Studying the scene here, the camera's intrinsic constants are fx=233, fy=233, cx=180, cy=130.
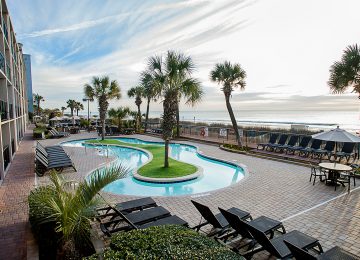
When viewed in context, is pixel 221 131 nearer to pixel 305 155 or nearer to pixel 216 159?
pixel 216 159

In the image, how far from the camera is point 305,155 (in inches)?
510

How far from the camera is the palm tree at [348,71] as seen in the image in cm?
1018

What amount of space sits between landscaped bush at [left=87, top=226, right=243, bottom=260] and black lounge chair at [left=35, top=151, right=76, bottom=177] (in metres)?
8.36

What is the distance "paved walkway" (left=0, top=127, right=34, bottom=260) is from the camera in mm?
4539

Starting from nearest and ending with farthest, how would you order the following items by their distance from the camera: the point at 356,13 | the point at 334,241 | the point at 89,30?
the point at 334,241
the point at 356,13
the point at 89,30

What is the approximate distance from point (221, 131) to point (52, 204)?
16422 mm

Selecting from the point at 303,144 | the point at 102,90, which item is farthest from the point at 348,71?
the point at 102,90

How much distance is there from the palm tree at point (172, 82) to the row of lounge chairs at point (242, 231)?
17.7 ft

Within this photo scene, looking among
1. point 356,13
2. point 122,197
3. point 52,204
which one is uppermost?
point 356,13

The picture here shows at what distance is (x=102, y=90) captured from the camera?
68.5ft

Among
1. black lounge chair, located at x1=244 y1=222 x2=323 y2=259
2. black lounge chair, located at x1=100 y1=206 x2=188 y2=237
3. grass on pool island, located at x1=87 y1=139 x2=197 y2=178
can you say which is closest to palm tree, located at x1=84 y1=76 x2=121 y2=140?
grass on pool island, located at x1=87 y1=139 x2=197 y2=178

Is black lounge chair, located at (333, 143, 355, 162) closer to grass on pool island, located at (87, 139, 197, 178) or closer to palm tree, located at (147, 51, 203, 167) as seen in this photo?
grass on pool island, located at (87, 139, 197, 178)

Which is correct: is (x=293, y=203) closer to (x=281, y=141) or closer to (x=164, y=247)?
(x=164, y=247)

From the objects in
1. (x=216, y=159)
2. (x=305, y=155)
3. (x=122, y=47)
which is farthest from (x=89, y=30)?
(x=305, y=155)
